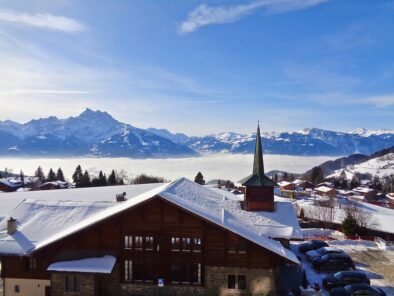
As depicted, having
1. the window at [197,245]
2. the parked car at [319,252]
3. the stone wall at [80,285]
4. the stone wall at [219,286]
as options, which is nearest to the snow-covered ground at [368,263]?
the parked car at [319,252]

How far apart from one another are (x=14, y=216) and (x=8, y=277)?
15.9ft

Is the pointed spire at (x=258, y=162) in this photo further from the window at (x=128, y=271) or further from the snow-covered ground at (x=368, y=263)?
the window at (x=128, y=271)

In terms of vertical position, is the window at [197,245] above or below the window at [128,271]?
above

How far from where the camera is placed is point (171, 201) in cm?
2564

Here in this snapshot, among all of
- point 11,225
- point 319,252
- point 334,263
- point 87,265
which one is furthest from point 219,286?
point 11,225

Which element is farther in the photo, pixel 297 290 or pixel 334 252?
pixel 334 252

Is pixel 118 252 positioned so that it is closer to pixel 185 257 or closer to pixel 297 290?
pixel 185 257

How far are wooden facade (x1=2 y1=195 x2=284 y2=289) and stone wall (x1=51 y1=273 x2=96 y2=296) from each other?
1.20m

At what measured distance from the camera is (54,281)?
25.6m

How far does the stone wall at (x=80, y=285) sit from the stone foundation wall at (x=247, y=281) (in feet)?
24.5

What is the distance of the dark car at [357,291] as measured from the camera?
85.9 ft

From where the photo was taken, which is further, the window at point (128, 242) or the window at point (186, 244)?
the window at point (128, 242)

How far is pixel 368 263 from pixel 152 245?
73.5 feet

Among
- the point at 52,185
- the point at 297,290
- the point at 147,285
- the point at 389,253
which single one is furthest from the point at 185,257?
the point at 52,185
